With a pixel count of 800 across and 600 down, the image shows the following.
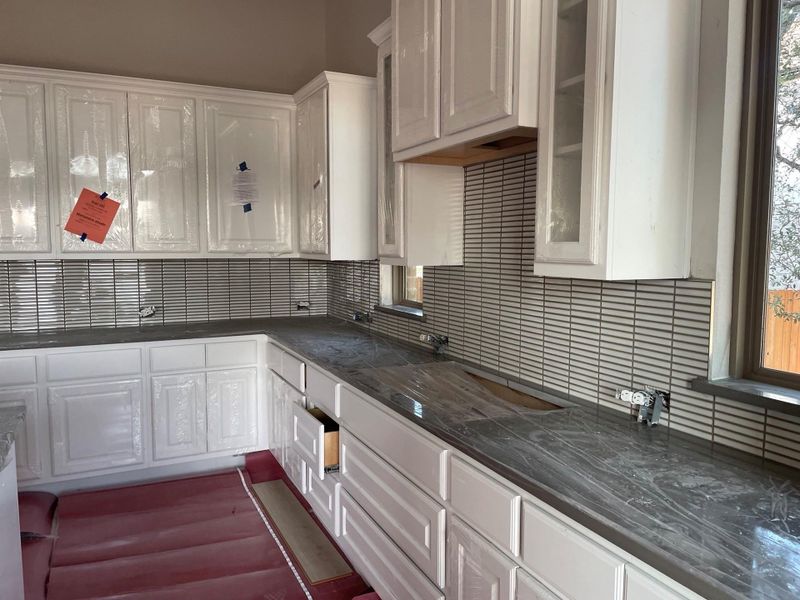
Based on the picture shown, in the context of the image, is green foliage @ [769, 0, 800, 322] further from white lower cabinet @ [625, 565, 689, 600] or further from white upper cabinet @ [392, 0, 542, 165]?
white lower cabinet @ [625, 565, 689, 600]

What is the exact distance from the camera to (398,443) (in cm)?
192

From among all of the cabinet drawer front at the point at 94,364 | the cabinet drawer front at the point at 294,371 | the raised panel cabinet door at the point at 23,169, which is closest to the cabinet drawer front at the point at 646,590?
the cabinet drawer front at the point at 294,371

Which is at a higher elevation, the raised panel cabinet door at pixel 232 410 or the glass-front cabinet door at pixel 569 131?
the glass-front cabinet door at pixel 569 131

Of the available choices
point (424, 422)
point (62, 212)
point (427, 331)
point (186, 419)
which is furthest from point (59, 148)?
point (424, 422)

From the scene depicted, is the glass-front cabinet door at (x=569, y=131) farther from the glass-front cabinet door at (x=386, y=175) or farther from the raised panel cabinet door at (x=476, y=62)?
the glass-front cabinet door at (x=386, y=175)

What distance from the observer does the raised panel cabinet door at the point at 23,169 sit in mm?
3111

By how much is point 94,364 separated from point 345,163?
1677 mm

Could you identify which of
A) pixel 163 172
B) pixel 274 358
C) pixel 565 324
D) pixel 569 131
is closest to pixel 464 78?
pixel 569 131

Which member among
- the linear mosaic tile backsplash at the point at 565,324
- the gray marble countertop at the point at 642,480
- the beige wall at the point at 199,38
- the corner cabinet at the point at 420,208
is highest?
the beige wall at the point at 199,38

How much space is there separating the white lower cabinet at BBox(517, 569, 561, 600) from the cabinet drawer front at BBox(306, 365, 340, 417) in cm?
119

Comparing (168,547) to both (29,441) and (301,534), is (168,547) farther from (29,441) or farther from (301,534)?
(29,441)

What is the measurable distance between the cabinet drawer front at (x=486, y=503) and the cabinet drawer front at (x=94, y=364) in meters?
2.26

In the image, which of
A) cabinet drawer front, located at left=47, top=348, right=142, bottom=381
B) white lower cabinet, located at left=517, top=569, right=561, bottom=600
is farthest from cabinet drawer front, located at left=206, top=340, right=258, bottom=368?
white lower cabinet, located at left=517, top=569, right=561, bottom=600

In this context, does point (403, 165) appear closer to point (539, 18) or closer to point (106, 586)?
point (539, 18)
